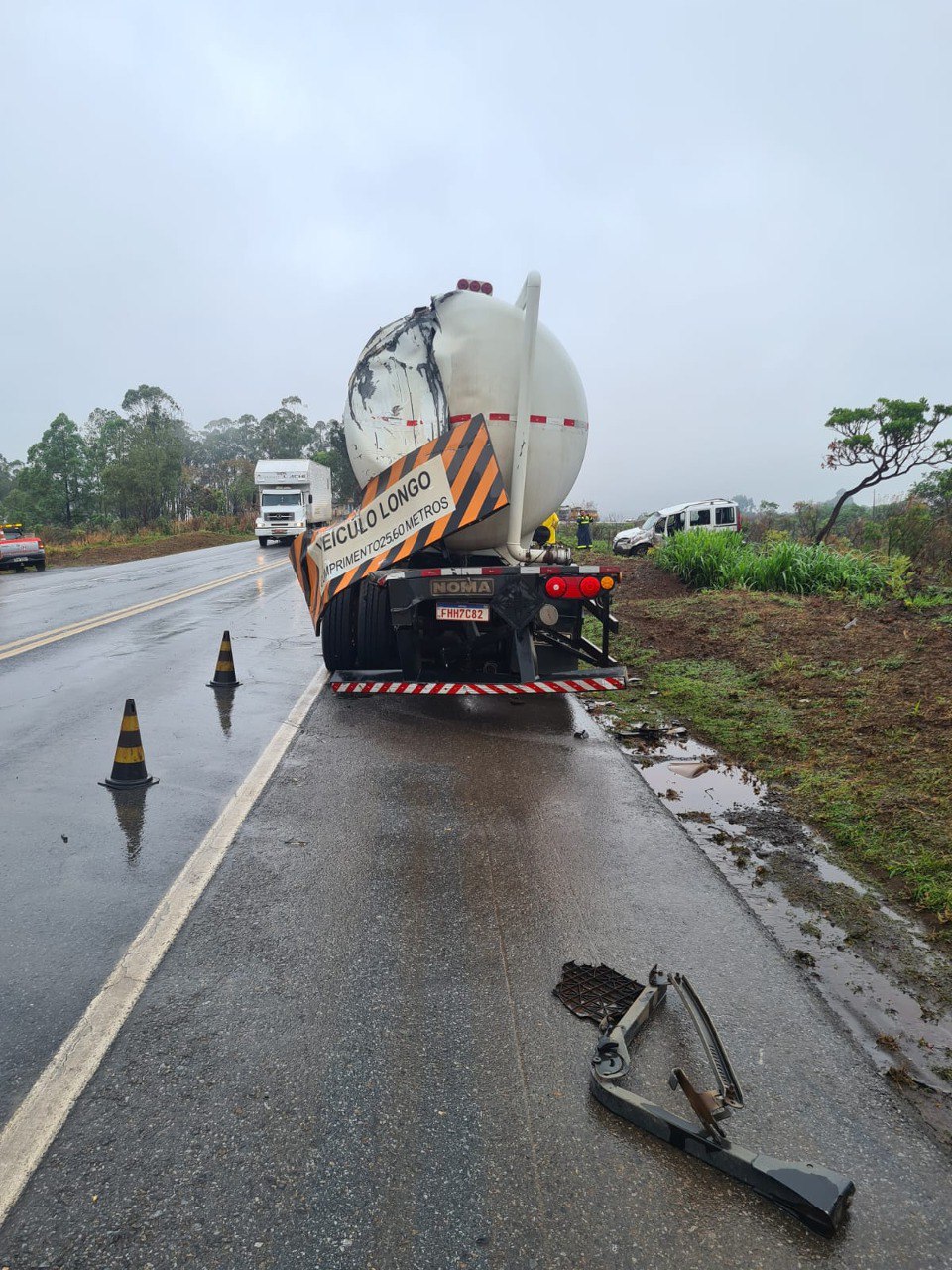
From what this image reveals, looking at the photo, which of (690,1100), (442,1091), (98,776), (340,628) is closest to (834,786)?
(690,1100)

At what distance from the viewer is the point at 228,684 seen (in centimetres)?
873

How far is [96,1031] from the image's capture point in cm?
293

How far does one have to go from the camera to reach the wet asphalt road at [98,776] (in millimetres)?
3307

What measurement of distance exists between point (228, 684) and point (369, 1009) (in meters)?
6.12

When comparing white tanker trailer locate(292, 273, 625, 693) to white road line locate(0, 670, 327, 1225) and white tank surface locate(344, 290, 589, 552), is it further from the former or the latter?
white road line locate(0, 670, 327, 1225)

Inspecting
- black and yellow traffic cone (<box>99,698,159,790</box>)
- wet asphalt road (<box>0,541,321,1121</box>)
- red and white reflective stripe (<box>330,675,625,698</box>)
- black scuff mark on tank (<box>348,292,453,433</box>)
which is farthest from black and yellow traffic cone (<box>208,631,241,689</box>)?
black scuff mark on tank (<box>348,292,453,433</box>)

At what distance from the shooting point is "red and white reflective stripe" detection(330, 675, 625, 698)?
7.09 metres

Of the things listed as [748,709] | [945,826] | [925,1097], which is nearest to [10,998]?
[925,1097]

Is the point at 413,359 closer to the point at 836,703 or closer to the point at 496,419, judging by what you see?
the point at 496,419

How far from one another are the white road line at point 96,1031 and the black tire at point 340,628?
3.28 m

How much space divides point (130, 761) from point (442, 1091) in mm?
3828

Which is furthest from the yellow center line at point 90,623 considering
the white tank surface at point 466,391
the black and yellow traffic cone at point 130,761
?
the white tank surface at point 466,391

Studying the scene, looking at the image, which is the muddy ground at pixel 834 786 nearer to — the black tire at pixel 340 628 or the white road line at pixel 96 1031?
the black tire at pixel 340 628

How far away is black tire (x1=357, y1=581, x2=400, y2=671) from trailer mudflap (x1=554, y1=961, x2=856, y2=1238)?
4942 mm
